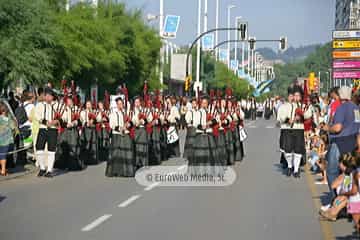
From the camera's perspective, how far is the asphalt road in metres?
11.6

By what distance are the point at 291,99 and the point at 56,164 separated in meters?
6.03

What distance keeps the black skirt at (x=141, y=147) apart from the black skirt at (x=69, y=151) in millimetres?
1632

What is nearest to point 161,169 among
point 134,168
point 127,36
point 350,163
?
point 134,168

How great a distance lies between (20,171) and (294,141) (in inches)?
253

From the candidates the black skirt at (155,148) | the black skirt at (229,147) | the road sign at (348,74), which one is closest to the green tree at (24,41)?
the black skirt at (155,148)

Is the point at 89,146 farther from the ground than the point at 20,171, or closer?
farther from the ground

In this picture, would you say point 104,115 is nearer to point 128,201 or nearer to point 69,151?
point 69,151

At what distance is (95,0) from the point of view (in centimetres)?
4028

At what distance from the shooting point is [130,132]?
19.2 meters

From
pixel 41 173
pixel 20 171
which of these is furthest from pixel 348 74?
pixel 41 173

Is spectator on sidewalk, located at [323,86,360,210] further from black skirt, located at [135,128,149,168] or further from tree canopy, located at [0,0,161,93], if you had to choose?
tree canopy, located at [0,0,161,93]

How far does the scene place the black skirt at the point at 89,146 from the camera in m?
22.9

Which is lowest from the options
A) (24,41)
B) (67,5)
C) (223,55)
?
(24,41)

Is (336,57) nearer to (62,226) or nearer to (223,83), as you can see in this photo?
(62,226)
